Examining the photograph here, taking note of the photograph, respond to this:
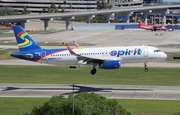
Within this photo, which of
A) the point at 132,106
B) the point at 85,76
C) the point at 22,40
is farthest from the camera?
the point at 85,76

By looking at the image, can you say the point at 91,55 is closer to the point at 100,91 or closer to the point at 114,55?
the point at 114,55

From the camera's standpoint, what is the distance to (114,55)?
88.1m

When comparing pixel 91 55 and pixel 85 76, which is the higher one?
pixel 91 55

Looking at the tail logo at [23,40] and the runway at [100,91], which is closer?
the runway at [100,91]

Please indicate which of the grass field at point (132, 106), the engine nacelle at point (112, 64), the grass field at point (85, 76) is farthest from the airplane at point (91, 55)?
the grass field at point (132, 106)

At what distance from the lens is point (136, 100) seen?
77500 mm

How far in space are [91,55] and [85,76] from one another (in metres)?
12.6

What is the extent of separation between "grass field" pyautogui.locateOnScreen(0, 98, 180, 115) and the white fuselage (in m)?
12.0

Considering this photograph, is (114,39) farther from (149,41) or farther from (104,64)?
(104,64)

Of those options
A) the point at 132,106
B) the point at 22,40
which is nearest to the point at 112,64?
the point at 132,106

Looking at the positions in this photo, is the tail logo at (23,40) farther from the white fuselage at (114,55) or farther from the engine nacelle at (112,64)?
the engine nacelle at (112,64)

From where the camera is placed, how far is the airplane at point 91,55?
87.9 metres

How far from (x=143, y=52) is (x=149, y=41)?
9399cm

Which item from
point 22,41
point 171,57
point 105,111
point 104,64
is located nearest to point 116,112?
point 105,111
